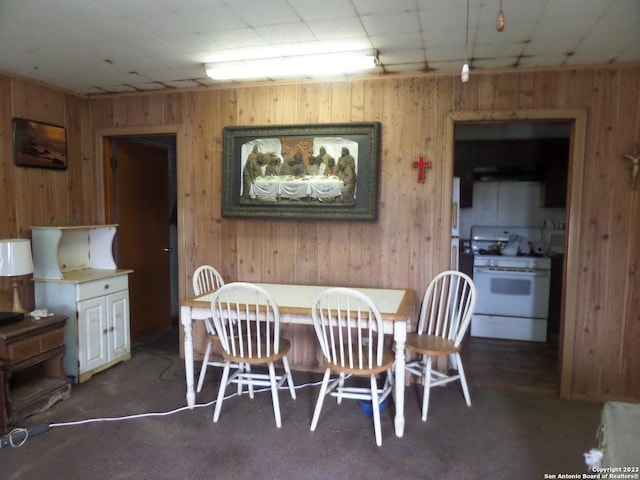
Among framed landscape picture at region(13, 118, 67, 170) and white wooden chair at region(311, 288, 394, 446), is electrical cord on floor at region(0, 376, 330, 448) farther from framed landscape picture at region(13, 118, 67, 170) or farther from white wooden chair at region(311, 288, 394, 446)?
framed landscape picture at region(13, 118, 67, 170)

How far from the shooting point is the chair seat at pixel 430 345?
2.74 metres

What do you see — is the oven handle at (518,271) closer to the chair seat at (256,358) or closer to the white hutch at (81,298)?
the chair seat at (256,358)

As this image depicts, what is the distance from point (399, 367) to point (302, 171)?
1682 millimetres

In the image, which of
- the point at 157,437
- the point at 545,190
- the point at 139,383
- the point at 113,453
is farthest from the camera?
the point at 545,190

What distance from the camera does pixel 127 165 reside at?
13.6 ft

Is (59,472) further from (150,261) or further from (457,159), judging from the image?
(457,159)

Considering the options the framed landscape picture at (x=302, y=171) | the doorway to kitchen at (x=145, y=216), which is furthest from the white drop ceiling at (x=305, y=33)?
the doorway to kitchen at (x=145, y=216)

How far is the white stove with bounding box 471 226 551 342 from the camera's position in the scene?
14.1ft

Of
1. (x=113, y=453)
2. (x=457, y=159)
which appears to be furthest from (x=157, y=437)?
(x=457, y=159)

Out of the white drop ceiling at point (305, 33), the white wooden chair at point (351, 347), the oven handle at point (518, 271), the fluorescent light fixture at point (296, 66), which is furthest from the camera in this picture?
the oven handle at point (518, 271)

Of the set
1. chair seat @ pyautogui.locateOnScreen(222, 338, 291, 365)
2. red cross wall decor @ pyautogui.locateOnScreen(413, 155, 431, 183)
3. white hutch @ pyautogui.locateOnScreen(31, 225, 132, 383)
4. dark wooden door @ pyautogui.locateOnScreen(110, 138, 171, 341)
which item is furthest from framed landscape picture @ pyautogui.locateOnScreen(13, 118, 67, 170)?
red cross wall decor @ pyautogui.locateOnScreen(413, 155, 431, 183)

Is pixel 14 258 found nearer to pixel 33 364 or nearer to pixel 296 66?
→ pixel 33 364

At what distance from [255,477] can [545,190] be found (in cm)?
420

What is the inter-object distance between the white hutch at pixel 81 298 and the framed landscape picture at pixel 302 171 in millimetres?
1129
